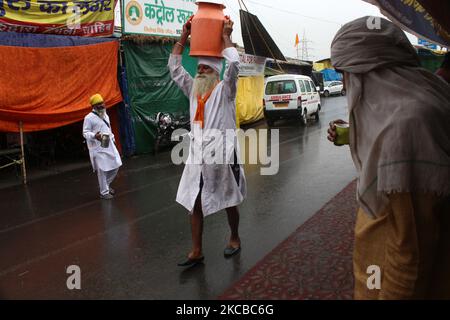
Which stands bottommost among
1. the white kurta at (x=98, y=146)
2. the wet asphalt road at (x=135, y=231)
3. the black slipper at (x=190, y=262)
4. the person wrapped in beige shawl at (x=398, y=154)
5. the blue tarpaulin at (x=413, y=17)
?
the wet asphalt road at (x=135, y=231)

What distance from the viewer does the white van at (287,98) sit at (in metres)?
16.3

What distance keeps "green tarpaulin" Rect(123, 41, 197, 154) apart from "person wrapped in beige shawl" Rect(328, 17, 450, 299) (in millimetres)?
9717

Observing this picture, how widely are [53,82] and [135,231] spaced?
17.1 feet

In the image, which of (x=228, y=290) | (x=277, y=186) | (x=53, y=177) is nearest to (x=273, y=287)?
(x=228, y=290)

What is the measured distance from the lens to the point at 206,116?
368 centimetres

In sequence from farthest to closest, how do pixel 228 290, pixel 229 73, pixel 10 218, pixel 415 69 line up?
pixel 10 218, pixel 229 73, pixel 228 290, pixel 415 69

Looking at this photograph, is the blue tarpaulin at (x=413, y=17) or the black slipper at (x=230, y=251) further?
the black slipper at (x=230, y=251)

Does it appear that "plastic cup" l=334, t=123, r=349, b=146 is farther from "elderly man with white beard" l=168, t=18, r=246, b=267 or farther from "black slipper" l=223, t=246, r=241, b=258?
"black slipper" l=223, t=246, r=241, b=258

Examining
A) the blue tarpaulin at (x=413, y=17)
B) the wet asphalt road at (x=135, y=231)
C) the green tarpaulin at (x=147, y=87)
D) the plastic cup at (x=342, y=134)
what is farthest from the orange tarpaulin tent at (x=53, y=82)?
the plastic cup at (x=342, y=134)

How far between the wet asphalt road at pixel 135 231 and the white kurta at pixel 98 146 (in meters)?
0.56

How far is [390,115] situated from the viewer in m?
1.49

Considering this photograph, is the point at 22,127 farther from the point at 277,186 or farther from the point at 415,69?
the point at 415,69

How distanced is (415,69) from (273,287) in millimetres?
2235

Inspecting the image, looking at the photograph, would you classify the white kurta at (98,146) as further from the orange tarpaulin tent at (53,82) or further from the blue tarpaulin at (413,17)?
the blue tarpaulin at (413,17)
